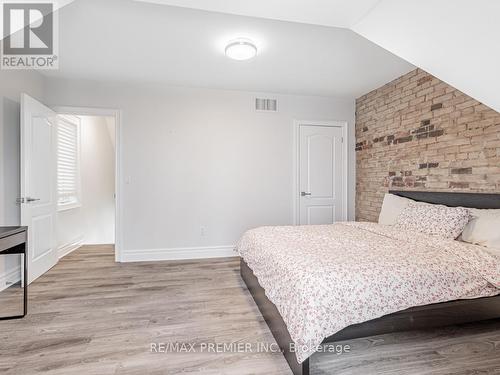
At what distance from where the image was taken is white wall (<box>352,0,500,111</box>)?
1.49m

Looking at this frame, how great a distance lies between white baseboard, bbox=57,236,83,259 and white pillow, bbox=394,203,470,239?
4.60 meters

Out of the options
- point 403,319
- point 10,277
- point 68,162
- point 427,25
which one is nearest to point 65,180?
point 68,162

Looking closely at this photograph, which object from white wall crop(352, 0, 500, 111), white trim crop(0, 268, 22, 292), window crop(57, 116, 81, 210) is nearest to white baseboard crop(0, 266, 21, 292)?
white trim crop(0, 268, 22, 292)

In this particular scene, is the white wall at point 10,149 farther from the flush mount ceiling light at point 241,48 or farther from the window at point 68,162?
the flush mount ceiling light at point 241,48

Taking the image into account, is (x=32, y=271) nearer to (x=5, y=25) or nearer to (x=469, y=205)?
(x=5, y=25)

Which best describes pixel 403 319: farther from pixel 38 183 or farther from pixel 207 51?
pixel 38 183

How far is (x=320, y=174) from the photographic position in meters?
4.46

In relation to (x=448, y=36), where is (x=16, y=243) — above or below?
below

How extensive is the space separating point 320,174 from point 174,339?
3313mm

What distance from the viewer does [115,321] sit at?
2.19m

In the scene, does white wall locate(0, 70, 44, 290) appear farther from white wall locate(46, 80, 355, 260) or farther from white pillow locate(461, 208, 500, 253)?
white pillow locate(461, 208, 500, 253)

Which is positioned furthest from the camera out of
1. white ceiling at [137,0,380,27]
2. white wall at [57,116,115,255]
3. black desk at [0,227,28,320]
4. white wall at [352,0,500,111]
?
white wall at [57,116,115,255]

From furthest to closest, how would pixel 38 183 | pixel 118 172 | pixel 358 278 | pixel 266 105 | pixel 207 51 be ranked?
pixel 266 105 → pixel 118 172 → pixel 38 183 → pixel 207 51 → pixel 358 278

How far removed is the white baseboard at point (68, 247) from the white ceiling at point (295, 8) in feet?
12.6
